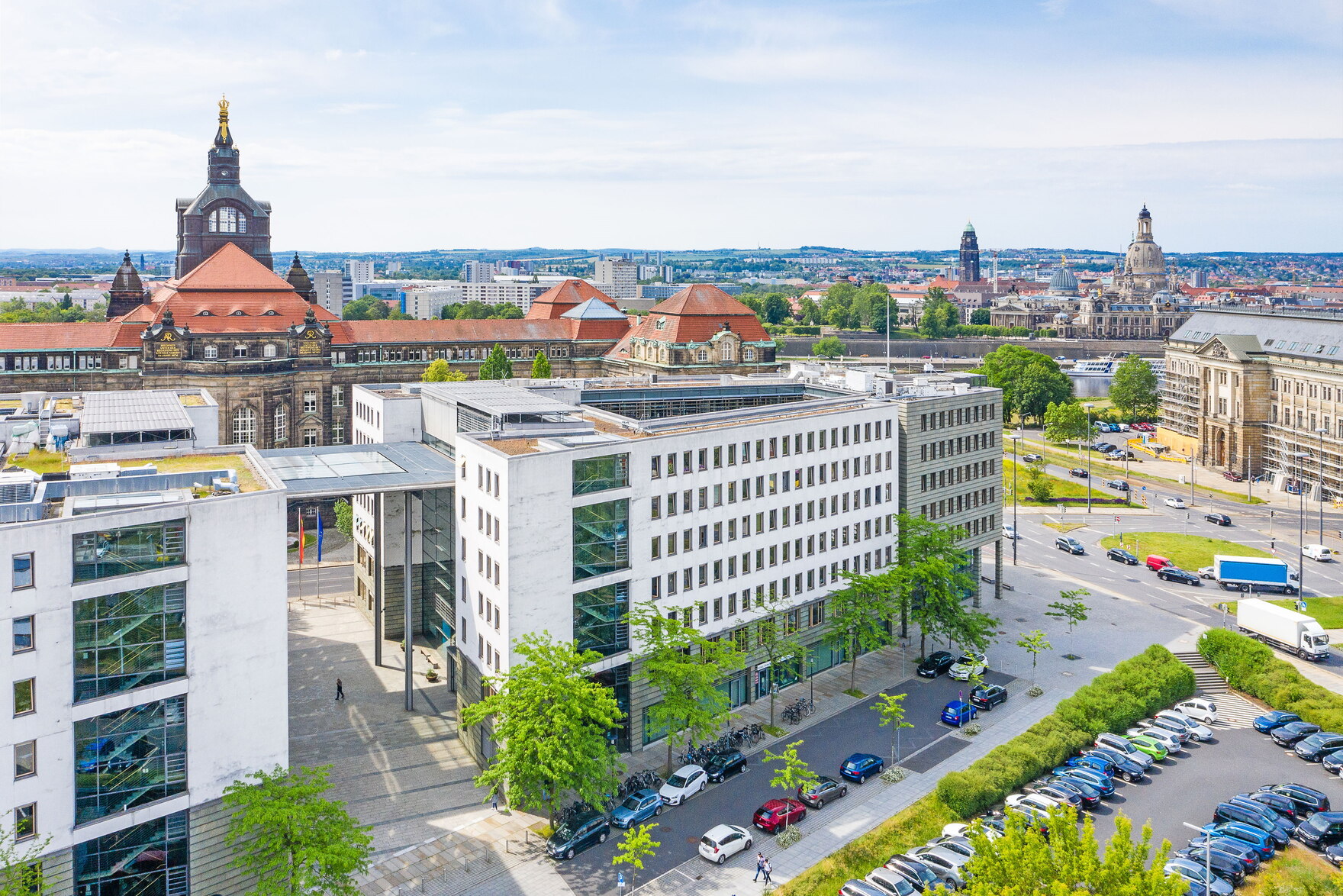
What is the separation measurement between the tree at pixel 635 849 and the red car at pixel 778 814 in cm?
532

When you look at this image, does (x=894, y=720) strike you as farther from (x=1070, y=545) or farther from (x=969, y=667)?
(x=1070, y=545)

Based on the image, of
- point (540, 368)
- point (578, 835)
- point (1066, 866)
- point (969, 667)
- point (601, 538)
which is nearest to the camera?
point (1066, 866)

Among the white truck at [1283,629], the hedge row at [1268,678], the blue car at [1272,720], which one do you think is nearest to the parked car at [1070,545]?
the white truck at [1283,629]

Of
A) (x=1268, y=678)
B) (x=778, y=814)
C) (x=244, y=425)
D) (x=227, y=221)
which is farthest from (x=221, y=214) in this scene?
(x=1268, y=678)

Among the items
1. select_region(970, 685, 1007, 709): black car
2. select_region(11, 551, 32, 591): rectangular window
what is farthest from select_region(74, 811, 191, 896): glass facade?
select_region(970, 685, 1007, 709): black car

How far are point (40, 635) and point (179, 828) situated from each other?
10124 millimetres

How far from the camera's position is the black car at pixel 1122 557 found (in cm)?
10931

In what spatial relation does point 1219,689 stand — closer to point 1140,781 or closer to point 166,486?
point 1140,781

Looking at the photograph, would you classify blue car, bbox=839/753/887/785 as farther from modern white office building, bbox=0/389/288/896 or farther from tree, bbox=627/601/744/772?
modern white office building, bbox=0/389/288/896

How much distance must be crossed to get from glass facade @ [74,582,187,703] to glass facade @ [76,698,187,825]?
48.7 inches

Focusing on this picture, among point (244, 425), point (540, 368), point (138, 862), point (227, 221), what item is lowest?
point (138, 862)

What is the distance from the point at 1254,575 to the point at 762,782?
5998cm

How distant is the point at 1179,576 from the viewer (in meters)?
103

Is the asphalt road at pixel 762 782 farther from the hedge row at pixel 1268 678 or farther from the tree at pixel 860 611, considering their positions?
the hedge row at pixel 1268 678
